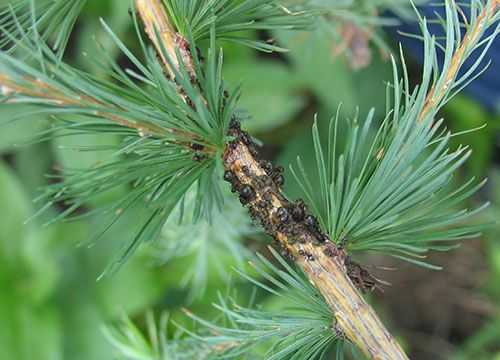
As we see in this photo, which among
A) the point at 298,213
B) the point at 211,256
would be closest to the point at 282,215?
the point at 298,213

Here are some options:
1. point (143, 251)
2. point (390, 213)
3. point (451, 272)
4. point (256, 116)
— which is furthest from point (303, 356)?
point (451, 272)

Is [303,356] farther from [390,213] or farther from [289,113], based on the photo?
[289,113]

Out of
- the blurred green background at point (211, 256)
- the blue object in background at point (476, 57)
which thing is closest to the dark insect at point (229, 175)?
the blue object in background at point (476, 57)

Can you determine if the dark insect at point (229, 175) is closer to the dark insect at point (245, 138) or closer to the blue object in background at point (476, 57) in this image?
the dark insect at point (245, 138)

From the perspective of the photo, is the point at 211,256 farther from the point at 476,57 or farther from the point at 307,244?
the point at 307,244

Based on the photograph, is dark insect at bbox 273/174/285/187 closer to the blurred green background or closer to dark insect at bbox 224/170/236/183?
dark insect at bbox 224/170/236/183

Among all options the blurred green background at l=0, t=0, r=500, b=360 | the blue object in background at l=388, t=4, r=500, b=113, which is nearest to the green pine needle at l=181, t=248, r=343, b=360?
the blue object in background at l=388, t=4, r=500, b=113
